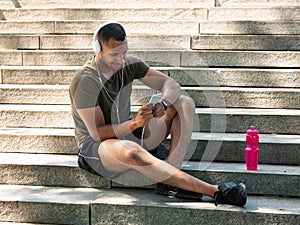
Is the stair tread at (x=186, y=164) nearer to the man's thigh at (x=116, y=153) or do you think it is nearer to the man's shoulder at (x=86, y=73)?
the man's thigh at (x=116, y=153)

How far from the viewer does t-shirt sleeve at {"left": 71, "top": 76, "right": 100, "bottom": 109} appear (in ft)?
14.7

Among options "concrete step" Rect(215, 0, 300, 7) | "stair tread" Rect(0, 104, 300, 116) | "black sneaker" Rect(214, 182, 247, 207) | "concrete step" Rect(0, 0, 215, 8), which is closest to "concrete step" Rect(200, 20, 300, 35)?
"concrete step" Rect(215, 0, 300, 7)

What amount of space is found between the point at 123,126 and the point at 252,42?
2735mm

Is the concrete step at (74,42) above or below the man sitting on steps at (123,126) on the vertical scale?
above

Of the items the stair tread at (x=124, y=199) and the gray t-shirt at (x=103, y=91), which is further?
the gray t-shirt at (x=103, y=91)

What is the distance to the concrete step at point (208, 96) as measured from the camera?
5824 millimetres

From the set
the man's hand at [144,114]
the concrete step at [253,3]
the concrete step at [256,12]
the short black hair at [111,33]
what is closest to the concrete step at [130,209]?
the man's hand at [144,114]

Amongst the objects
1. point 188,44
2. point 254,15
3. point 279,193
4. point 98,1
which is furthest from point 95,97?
point 98,1

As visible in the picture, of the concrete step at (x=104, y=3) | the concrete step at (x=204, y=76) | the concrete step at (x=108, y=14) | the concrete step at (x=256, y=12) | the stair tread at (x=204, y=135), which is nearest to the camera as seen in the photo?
the stair tread at (x=204, y=135)

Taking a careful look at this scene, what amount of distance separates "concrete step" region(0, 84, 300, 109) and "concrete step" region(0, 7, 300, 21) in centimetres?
158

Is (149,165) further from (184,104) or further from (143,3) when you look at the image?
(143,3)

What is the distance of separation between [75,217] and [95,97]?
3.20 ft

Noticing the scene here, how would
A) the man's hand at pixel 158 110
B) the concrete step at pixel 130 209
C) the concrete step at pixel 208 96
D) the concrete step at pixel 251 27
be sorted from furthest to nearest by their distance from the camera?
1. the concrete step at pixel 251 27
2. the concrete step at pixel 208 96
3. the man's hand at pixel 158 110
4. the concrete step at pixel 130 209

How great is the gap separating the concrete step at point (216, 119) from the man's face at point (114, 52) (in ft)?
3.88
